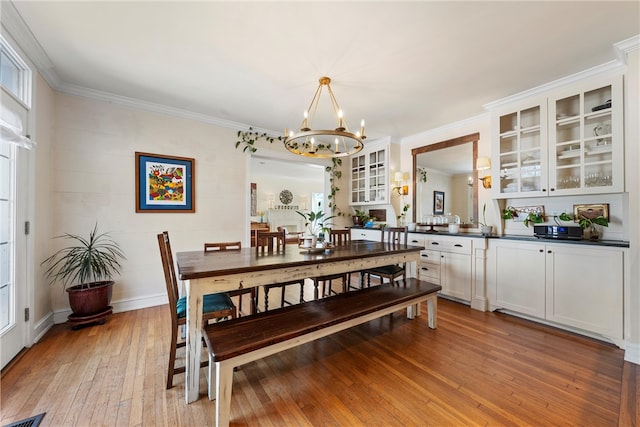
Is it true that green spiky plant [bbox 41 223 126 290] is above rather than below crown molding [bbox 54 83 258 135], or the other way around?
below

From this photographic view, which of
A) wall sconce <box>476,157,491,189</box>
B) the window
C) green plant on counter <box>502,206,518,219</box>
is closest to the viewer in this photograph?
the window

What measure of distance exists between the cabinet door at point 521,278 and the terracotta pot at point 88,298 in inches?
181

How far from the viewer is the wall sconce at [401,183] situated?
15.1 feet

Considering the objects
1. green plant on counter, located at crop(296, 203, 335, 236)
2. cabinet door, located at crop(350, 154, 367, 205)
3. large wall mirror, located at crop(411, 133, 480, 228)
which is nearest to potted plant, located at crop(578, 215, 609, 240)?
large wall mirror, located at crop(411, 133, 480, 228)

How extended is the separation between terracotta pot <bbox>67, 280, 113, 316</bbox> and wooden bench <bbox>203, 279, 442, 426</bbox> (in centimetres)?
194

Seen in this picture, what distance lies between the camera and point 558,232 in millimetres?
2730

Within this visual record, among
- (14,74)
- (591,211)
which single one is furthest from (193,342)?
(591,211)

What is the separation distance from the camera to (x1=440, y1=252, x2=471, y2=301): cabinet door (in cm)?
336

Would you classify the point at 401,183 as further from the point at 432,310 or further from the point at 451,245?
the point at 432,310

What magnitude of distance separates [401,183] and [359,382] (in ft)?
11.8

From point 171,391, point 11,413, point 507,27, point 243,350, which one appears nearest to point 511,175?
point 507,27

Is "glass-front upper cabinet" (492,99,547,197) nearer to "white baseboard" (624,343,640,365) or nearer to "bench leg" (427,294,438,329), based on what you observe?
"white baseboard" (624,343,640,365)

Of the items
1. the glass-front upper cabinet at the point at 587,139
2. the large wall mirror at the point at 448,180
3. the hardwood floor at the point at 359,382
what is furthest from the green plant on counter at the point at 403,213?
the hardwood floor at the point at 359,382

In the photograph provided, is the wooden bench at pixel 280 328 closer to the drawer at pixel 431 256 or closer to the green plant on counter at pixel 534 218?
the drawer at pixel 431 256
